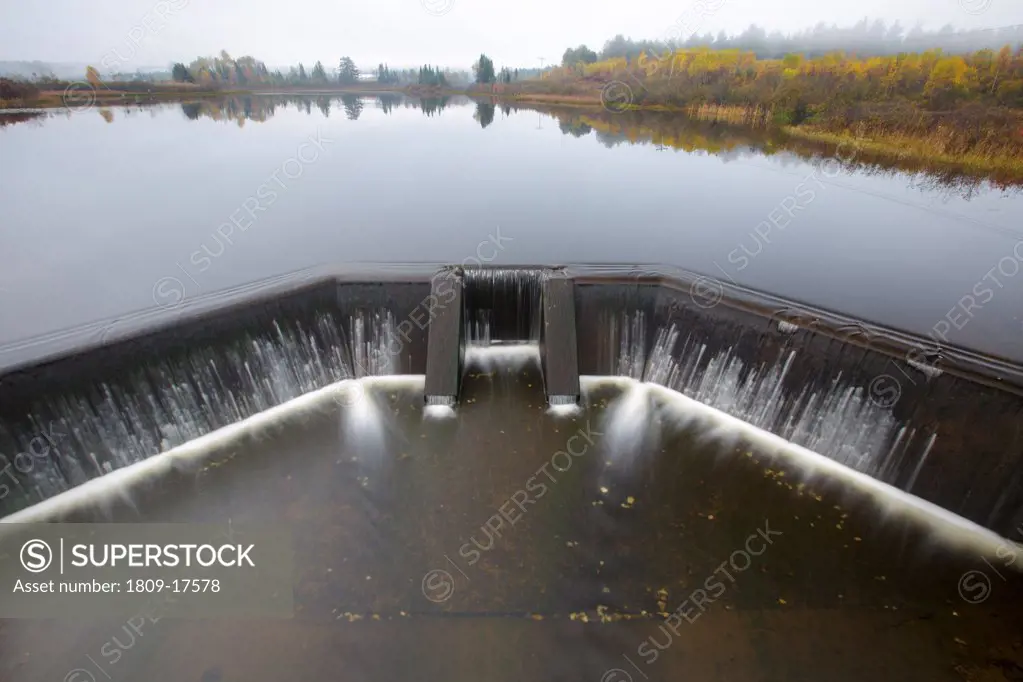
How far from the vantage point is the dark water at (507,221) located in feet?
32.7

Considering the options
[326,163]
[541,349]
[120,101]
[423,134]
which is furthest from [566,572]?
[120,101]

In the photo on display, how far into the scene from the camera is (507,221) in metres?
13.8

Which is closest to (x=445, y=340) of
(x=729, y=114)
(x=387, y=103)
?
(x=729, y=114)

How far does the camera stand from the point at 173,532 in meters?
5.99

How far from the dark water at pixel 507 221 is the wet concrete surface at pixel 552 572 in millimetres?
3805

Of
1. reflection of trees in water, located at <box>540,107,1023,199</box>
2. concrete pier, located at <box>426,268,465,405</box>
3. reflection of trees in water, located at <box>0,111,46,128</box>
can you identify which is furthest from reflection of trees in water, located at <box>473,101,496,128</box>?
concrete pier, located at <box>426,268,465,405</box>

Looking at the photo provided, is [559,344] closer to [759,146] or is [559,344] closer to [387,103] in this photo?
[759,146]

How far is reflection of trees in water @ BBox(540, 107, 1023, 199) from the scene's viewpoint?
1627cm

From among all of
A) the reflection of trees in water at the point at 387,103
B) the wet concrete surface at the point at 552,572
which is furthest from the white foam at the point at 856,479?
the reflection of trees in water at the point at 387,103

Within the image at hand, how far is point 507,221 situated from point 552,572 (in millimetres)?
9780

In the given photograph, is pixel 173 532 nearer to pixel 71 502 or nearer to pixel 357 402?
pixel 71 502

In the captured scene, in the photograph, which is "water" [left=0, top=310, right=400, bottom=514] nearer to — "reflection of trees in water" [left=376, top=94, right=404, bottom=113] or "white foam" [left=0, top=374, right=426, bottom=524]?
"white foam" [left=0, top=374, right=426, bottom=524]

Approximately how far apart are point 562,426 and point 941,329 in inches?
250

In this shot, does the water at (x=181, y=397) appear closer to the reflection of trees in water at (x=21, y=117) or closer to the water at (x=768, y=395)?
the water at (x=768, y=395)
